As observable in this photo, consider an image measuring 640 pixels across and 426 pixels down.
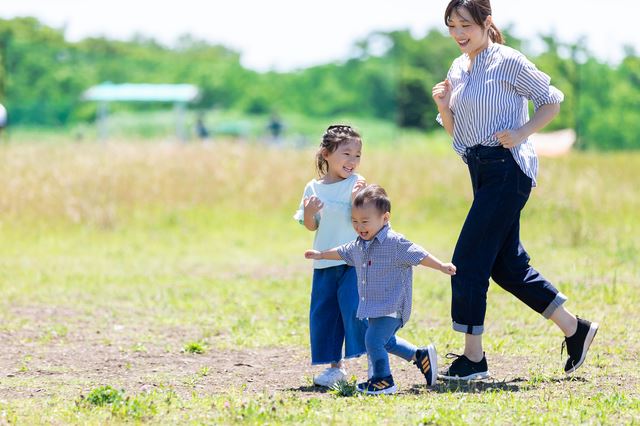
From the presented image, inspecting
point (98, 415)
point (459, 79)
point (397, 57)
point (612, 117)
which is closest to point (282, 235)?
point (459, 79)

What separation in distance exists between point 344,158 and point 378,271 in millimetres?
654

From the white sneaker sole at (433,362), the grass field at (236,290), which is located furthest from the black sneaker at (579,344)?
the white sneaker sole at (433,362)

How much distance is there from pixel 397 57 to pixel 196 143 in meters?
28.3

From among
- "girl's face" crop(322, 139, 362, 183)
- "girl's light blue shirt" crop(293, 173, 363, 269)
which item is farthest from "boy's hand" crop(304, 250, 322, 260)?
"girl's face" crop(322, 139, 362, 183)

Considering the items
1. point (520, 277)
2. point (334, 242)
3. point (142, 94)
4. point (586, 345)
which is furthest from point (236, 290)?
point (142, 94)

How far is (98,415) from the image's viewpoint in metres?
5.05

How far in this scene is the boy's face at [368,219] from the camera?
5.58 meters

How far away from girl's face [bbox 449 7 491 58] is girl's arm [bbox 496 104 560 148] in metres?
0.50

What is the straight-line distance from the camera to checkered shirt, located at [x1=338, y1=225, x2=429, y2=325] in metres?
5.62

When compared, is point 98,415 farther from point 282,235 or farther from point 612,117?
point 612,117

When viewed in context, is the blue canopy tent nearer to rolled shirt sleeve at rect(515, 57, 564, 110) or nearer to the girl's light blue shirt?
the girl's light blue shirt

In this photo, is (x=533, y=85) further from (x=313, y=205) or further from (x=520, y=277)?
(x=313, y=205)

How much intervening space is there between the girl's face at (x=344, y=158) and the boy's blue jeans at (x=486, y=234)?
0.64 meters

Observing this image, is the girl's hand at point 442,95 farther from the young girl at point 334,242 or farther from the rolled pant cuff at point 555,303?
the rolled pant cuff at point 555,303
